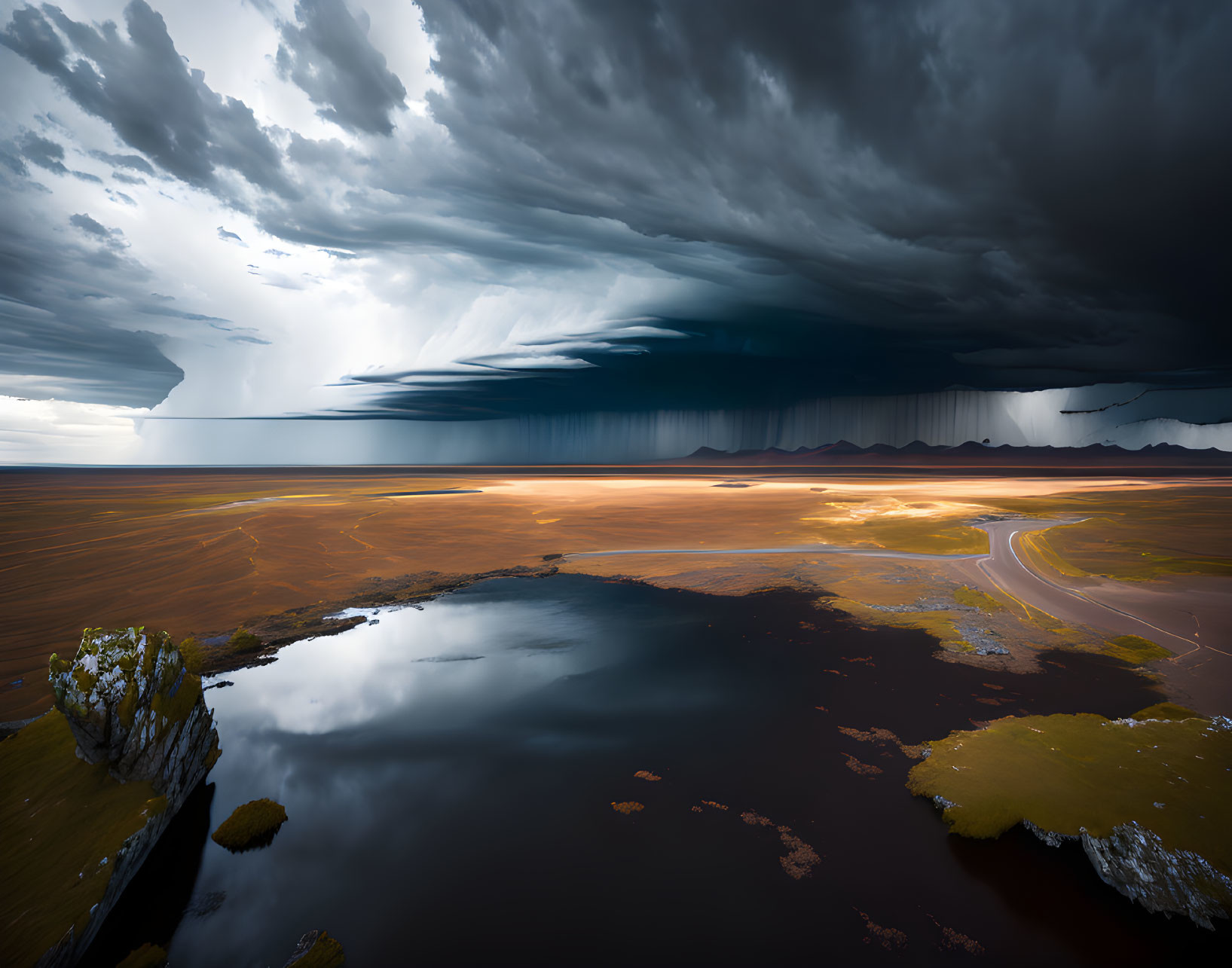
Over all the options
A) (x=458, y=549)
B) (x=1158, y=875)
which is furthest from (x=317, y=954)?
(x=458, y=549)

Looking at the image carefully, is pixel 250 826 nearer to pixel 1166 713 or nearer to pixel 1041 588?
pixel 1166 713

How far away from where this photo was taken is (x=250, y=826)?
6.85 meters

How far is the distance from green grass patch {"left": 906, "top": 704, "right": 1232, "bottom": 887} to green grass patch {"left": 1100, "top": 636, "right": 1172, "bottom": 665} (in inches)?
123

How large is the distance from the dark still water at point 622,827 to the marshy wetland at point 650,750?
4 centimetres

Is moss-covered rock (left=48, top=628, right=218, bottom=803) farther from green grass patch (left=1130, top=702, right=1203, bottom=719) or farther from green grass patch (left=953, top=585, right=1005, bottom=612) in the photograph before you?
green grass patch (left=953, top=585, right=1005, bottom=612)

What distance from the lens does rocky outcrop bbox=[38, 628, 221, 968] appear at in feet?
20.7

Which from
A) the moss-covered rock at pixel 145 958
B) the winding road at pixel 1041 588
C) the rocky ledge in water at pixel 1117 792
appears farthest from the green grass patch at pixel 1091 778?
the moss-covered rock at pixel 145 958

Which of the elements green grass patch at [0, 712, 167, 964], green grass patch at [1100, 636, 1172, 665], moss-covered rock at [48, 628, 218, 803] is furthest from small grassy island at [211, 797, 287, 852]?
green grass patch at [1100, 636, 1172, 665]

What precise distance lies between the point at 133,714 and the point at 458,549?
17858 millimetres

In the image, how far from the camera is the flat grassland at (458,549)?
14906 mm

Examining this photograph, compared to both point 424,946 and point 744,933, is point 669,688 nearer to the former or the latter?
point 744,933

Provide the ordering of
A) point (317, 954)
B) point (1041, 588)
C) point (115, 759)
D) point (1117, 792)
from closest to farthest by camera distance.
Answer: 1. point (317, 954)
2. point (115, 759)
3. point (1117, 792)
4. point (1041, 588)

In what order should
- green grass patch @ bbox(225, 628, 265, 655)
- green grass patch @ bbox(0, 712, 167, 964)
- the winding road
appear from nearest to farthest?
green grass patch @ bbox(0, 712, 167, 964) → green grass patch @ bbox(225, 628, 265, 655) → the winding road

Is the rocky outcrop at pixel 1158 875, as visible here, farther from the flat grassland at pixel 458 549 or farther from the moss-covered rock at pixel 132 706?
the moss-covered rock at pixel 132 706
